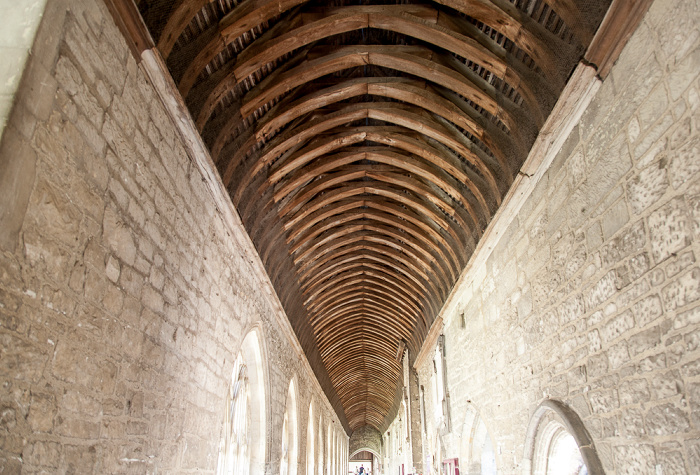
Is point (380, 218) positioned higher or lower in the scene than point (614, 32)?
higher

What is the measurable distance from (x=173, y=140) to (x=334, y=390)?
15.5 metres

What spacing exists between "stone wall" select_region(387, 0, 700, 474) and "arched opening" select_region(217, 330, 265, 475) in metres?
3.11

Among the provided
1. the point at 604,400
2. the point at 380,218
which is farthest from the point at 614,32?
the point at 380,218

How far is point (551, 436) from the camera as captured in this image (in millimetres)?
3906

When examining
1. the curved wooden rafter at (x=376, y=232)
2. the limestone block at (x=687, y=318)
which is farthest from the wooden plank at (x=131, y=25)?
the curved wooden rafter at (x=376, y=232)

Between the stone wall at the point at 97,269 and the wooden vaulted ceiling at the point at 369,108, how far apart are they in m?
Result: 0.64

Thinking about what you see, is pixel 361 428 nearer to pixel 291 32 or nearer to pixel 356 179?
pixel 356 179

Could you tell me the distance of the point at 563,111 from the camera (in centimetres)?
352

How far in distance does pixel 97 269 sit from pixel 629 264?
2.86m

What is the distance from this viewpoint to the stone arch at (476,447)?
6275 mm

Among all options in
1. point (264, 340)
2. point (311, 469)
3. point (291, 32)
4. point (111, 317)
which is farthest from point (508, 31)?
point (311, 469)

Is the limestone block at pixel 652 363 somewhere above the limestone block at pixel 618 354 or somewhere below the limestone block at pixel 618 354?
below

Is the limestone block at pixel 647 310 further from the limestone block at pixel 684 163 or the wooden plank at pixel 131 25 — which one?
the wooden plank at pixel 131 25

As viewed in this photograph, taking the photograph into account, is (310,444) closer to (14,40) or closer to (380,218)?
(380,218)
